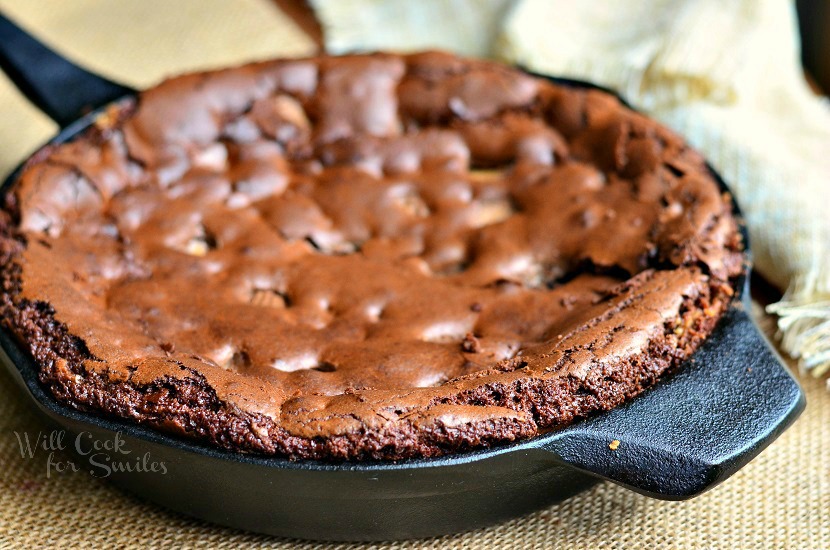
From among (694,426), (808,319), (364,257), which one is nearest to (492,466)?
(694,426)

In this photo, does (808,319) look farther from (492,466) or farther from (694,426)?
(492,466)

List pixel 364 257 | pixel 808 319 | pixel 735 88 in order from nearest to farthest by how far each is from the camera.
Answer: pixel 364 257 → pixel 808 319 → pixel 735 88

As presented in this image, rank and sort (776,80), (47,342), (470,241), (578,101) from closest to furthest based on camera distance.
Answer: (47,342)
(470,241)
(578,101)
(776,80)

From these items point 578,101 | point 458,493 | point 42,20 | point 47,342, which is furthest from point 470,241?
point 42,20

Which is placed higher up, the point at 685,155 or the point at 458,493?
the point at 685,155

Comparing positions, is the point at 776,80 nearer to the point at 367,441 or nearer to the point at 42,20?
the point at 367,441

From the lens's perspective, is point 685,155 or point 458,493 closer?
point 458,493

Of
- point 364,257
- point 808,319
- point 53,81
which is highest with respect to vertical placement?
point 53,81

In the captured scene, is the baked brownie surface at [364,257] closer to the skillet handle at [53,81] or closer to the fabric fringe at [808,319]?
the skillet handle at [53,81]
